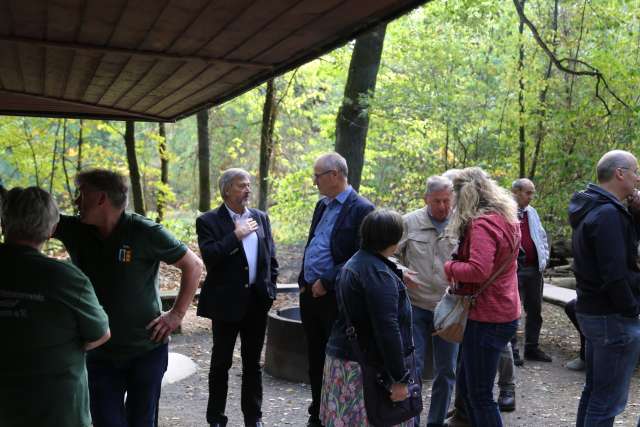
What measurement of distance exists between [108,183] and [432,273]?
2593 millimetres

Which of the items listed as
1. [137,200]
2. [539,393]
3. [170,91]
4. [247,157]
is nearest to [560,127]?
[539,393]

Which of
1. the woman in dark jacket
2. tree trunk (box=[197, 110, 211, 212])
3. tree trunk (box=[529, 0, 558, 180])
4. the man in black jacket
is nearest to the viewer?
the woman in dark jacket

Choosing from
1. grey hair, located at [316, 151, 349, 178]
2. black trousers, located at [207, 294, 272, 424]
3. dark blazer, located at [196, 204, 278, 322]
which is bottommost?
black trousers, located at [207, 294, 272, 424]

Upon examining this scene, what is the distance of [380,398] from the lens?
379cm

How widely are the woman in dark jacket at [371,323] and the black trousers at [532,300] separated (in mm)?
4878

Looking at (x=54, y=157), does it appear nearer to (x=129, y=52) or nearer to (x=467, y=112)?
(x=467, y=112)

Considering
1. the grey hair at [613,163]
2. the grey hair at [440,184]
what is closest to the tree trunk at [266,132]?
the grey hair at [440,184]

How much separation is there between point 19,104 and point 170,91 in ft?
5.88

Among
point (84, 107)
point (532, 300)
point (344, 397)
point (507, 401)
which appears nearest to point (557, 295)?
point (532, 300)

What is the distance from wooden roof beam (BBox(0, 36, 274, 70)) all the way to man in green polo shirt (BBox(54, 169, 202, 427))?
2.42 feet

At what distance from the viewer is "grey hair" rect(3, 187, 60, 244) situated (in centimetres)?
310

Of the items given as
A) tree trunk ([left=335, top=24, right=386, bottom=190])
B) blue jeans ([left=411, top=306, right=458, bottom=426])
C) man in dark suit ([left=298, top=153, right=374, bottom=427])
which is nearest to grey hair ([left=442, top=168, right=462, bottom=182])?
man in dark suit ([left=298, top=153, right=374, bottom=427])

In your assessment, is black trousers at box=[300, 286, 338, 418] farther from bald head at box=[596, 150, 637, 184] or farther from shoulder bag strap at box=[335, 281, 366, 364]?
bald head at box=[596, 150, 637, 184]

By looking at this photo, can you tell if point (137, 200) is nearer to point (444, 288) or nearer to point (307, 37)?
point (444, 288)
